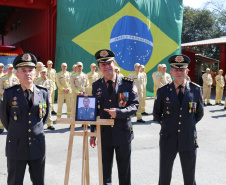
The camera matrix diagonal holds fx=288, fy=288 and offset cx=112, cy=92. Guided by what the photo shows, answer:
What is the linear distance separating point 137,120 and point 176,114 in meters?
6.93

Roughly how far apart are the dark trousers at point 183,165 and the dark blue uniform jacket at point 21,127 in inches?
63.7

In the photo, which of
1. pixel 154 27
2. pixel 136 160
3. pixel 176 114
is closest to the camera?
pixel 176 114

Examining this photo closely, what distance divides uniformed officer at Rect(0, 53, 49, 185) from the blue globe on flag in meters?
13.5

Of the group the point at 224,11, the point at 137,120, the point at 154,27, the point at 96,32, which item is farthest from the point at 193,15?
the point at 137,120

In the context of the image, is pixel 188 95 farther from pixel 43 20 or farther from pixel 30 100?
pixel 43 20

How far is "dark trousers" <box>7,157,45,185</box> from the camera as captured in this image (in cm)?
338

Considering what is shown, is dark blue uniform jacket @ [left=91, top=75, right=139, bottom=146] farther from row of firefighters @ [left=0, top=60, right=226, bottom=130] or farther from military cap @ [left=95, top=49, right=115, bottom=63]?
row of firefighters @ [left=0, top=60, right=226, bottom=130]

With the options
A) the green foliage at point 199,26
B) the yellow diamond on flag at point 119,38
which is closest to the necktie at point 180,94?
the yellow diamond on flag at point 119,38

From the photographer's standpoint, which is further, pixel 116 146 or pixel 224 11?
pixel 224 11

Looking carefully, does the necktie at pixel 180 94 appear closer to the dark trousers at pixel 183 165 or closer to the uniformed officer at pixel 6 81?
the dark trousers at pixel 183 165

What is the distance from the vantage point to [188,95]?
3842 mm

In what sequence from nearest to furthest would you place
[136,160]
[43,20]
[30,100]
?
[30,100]
[136,160]
[43,20]

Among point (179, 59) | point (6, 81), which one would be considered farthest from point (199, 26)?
point (179, 59)

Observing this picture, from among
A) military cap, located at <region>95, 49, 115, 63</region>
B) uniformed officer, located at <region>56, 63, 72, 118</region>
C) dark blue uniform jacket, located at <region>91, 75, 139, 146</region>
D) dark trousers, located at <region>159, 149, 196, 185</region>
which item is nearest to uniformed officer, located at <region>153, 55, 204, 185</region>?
dark trousers, located at <region>159, 149, 196, 185</region>
